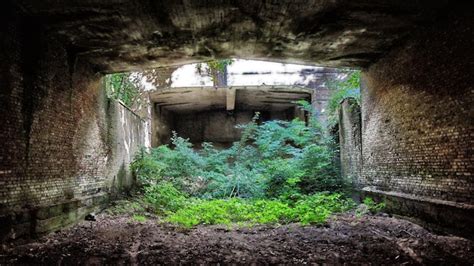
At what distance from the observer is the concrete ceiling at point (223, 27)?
5.85m

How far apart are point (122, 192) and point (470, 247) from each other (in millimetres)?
9302

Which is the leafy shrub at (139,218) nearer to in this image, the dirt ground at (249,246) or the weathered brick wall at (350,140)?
the dirt ground at (249,246)

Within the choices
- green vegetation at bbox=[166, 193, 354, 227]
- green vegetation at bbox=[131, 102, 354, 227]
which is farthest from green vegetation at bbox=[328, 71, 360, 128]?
green vegetation at bbox=[166, 193, 354, 227]

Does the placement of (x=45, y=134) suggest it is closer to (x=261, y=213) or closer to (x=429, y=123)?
(x=261, y=213)

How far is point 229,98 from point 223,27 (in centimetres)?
1006

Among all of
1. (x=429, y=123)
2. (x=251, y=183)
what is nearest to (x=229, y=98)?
(x=251, y=183)

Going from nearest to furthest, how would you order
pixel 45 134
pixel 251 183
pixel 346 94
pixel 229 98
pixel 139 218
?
pixel 45 134 < pixel 139 218 < pixel 346 94 < pixel 251 183 < pixel 229 98

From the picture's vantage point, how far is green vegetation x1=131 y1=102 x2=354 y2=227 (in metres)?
8.56

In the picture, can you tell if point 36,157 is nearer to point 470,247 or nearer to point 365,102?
point 470,247

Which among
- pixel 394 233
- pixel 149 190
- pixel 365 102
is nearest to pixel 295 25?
pixel 365 102

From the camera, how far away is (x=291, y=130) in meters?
13.8

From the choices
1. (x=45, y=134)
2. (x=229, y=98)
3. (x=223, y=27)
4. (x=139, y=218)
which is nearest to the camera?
(x=45, y=134)

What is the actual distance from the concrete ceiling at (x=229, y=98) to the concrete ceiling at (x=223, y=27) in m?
7.11

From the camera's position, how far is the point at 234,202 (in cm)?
1004
